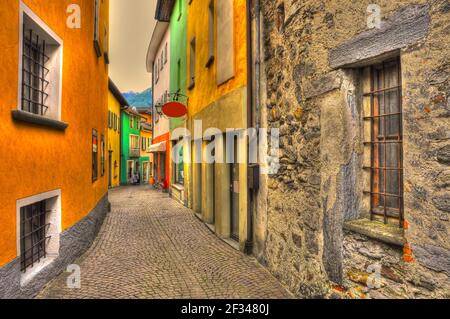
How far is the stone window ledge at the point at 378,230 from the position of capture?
2953 millimetres

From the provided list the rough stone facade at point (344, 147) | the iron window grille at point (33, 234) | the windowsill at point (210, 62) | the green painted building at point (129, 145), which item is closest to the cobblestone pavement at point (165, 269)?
the iron window grille at point (33, 234)

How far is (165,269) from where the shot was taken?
5.48 m

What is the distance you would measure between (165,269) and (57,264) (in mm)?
1653

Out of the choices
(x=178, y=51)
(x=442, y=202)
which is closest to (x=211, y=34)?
(x=178, y=51)

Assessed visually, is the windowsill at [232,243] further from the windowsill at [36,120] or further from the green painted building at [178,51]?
the green painted building at [178,51]

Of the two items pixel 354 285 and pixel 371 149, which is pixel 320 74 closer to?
pixel 371 149

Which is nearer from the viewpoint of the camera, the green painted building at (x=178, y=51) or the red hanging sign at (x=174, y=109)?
the red hanging sign at (x=174, y=109)

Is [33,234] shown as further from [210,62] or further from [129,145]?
[129,145]

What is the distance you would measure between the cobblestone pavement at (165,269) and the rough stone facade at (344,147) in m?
0.59

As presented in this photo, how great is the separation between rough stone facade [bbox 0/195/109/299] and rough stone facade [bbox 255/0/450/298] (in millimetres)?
3256

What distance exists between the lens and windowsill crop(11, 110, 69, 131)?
369 cm

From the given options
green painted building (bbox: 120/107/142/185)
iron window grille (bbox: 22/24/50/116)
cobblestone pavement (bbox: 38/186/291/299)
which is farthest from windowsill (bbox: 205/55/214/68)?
green painted building (bbox: 120/107/142/185)

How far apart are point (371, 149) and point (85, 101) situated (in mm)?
5679

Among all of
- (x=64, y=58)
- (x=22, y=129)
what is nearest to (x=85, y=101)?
(x=64, y=58)
